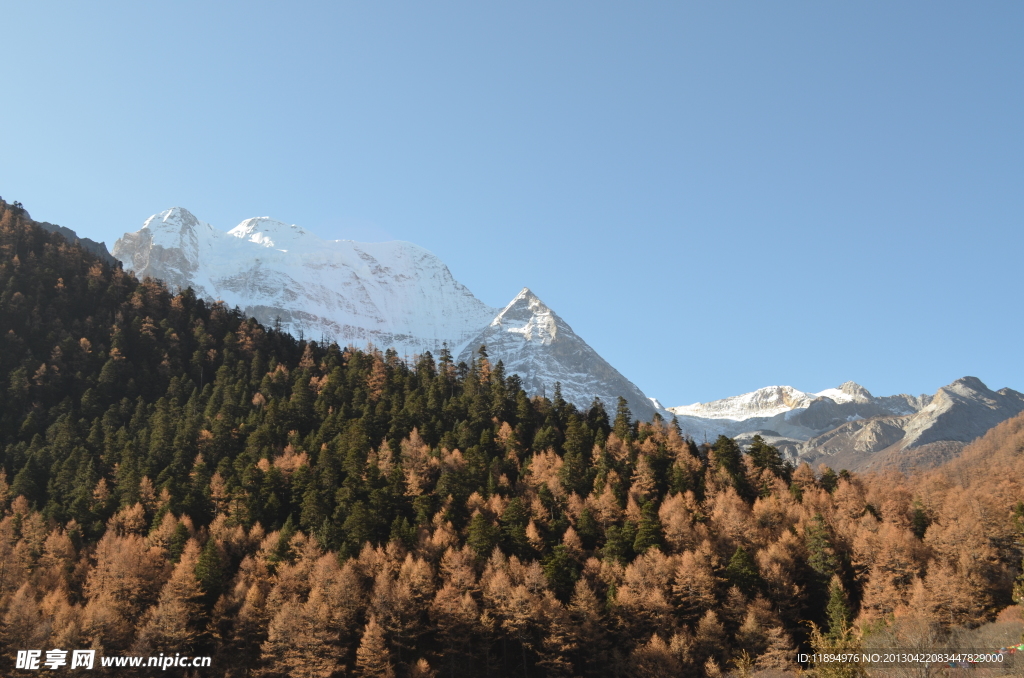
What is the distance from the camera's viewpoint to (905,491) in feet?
460

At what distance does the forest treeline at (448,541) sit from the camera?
96.6 metres

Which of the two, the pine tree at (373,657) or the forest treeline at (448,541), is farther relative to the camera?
the forest treeline at (448,541)

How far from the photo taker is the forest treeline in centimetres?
9656

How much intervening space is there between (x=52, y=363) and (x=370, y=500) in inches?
4127

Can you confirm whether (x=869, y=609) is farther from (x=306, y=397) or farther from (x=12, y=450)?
(x=12, y=450)

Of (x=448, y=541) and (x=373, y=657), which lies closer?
(x=373, y=657)

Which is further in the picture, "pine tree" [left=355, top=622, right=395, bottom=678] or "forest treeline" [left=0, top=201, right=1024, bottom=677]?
"forest treeline" [left=0, top=201, right=1024, bottom=677]

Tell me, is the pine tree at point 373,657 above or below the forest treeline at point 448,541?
below

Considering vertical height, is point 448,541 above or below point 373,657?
above

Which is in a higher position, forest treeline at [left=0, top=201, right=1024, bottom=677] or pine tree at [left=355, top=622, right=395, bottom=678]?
forest treeline at [left=0, top=201, right=1024, bottom=677]

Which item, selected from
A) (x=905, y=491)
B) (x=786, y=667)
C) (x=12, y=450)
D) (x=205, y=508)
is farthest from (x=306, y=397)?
(x=905, y=491)

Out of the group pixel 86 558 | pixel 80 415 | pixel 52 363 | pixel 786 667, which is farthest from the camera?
pixel 52 363

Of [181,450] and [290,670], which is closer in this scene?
[290,670]

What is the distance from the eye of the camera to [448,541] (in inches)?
4584
